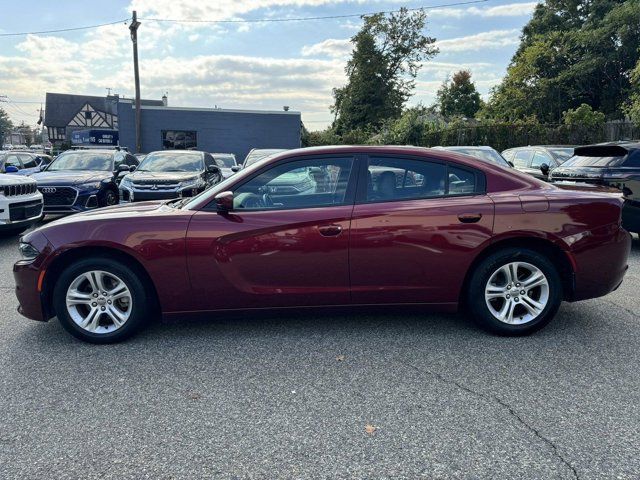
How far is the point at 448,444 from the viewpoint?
2574 millimetres

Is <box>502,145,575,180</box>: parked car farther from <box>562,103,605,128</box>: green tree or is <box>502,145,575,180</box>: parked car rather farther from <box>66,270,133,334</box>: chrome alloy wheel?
<box>562,103,605,128</box>: green tree

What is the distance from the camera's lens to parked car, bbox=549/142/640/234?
714 centimetres

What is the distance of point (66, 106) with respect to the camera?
71.1 meters

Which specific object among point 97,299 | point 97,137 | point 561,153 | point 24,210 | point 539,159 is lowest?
point 97,299

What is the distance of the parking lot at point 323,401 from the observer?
2443mm

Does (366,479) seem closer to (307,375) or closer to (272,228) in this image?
(307,375)

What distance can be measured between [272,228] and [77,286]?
165 centimetres

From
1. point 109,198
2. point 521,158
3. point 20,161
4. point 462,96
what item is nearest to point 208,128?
point 20,161

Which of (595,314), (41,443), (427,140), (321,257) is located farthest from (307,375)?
(427,140)

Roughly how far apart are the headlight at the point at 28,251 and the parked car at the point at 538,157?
32.4 feet

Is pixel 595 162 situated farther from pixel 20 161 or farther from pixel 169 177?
pixel 20 161

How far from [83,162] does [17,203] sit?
355cm

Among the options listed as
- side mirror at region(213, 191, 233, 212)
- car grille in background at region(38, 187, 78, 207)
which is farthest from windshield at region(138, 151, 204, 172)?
side mirror at region(213, 191, 233, 212)

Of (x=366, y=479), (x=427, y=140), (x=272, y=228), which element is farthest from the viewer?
(x=427, y=140)
